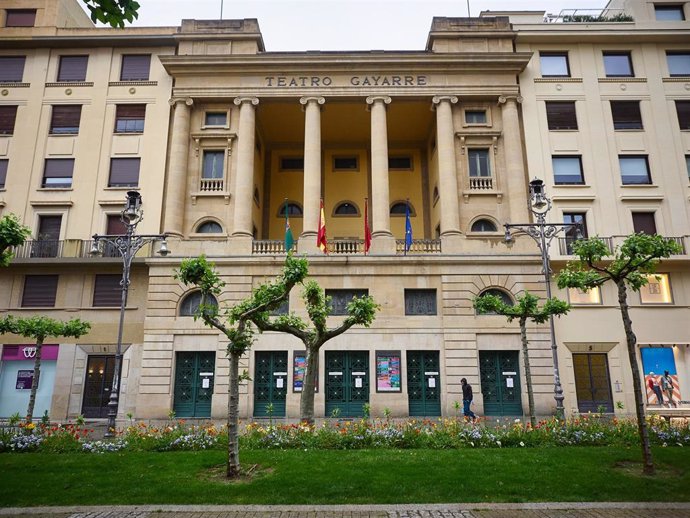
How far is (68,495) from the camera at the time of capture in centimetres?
926

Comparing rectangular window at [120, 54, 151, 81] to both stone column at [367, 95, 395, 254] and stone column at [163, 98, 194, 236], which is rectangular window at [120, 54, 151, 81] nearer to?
stone column at [163, 98, 194, 236]

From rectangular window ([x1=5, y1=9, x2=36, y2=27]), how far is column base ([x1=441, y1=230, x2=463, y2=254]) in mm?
27949

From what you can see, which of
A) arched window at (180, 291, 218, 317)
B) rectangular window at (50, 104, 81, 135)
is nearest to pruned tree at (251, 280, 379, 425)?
arched window at (180, 291, 218, 317)

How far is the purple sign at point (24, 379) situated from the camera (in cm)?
2439

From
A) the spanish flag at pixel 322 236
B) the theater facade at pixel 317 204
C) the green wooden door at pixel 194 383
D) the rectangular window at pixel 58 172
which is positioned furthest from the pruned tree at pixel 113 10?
the rectangular window at pixel 58 172

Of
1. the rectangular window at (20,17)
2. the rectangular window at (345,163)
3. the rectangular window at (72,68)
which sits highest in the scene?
the rectangular window at (20,17)

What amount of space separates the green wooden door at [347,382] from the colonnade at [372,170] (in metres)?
5.60

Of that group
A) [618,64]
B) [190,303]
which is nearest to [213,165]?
[190,303]

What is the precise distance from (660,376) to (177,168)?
27489 millimetres

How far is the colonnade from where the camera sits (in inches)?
1005

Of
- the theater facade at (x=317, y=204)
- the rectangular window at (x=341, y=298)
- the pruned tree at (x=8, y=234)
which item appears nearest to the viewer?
the pruned tree at (x=8, y=234)

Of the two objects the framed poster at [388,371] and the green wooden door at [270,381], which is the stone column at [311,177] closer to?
the green wooden door at [270,381]

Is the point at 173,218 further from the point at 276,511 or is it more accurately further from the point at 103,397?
the point at 276,511

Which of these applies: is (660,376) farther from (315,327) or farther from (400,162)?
(315,327)
